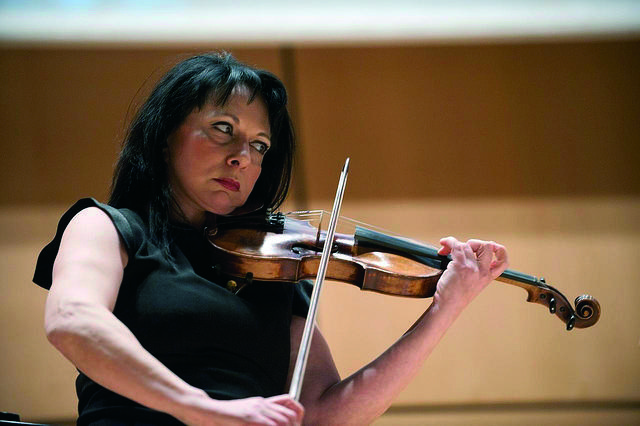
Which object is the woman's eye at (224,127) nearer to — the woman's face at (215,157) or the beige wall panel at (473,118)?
the woman's face at (215,157)

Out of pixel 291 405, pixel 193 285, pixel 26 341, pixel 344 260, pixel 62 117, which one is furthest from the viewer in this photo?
pixel 62 117

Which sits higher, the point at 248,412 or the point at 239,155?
the point at 239,155

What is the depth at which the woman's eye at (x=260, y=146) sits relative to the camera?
3.72ft

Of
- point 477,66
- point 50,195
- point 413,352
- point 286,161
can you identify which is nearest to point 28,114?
point 50,195

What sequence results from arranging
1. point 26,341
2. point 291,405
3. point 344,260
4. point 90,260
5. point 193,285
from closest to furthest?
1. point 291,405
2. point 90,260
3. point 193,285
4. point 344,260
5. point 26,341

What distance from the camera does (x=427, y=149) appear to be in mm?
2172

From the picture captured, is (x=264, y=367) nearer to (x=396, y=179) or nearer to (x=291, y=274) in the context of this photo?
(x=291, y=274)

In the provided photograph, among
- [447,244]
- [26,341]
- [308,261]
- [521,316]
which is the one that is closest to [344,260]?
[308,261]

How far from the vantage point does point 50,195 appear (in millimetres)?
2084

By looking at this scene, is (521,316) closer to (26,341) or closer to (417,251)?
(417,251)

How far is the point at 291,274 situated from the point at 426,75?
1357mm

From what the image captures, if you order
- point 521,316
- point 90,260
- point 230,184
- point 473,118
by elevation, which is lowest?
point 521,316

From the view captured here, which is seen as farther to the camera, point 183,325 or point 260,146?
point 260,146

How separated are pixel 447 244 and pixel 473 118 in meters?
1.18
